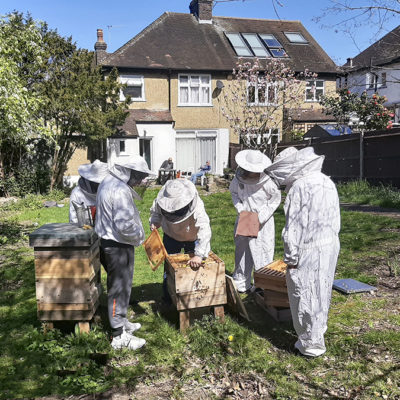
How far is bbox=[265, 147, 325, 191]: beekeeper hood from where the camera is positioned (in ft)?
12.5

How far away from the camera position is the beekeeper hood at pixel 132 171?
13.5 ft

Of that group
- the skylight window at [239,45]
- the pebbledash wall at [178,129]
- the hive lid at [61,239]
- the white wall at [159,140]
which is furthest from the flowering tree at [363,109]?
the hive lid at [61,239]

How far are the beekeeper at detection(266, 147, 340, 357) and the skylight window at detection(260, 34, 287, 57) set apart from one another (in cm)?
2152

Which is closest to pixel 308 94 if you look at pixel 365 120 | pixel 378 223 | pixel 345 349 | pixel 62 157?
pixel 365 120

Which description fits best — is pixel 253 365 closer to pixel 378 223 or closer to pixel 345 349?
pixel 345 349

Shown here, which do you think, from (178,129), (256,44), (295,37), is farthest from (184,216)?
(295,37)

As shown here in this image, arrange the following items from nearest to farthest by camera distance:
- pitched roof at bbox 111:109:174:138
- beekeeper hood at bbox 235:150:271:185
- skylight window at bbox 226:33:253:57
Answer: beekeeper hood at bbox 235:150:271:185, pitched roof at bbox 111:109:174:138, skylight window at bbox 226:33:253:57

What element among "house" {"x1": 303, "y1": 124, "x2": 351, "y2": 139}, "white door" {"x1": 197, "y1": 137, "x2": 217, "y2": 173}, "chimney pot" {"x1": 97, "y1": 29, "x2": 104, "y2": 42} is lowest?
"white door" {"x1": 197, "y1": 137, "x2": 217, "y2": 173}

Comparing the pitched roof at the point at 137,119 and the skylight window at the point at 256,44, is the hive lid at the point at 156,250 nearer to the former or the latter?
the pitched roof at the point at 137,119

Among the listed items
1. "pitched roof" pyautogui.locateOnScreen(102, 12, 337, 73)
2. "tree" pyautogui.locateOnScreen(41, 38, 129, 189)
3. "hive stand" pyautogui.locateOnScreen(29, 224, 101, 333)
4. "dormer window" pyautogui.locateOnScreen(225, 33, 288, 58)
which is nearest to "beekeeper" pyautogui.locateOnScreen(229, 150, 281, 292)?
"hive stand" pyautogui.locateOnScreen(29, 224, 101, 333)

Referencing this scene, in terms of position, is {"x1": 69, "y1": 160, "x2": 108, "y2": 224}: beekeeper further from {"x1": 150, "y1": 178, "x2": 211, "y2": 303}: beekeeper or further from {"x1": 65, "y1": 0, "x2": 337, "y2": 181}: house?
{"x1": 65, "y1": 0, "x2": 337, "y2": 181}: house

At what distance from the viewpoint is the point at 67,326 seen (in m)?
4.47

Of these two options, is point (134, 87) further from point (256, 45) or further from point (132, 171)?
point (132, 171)

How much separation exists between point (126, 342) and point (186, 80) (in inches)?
778
